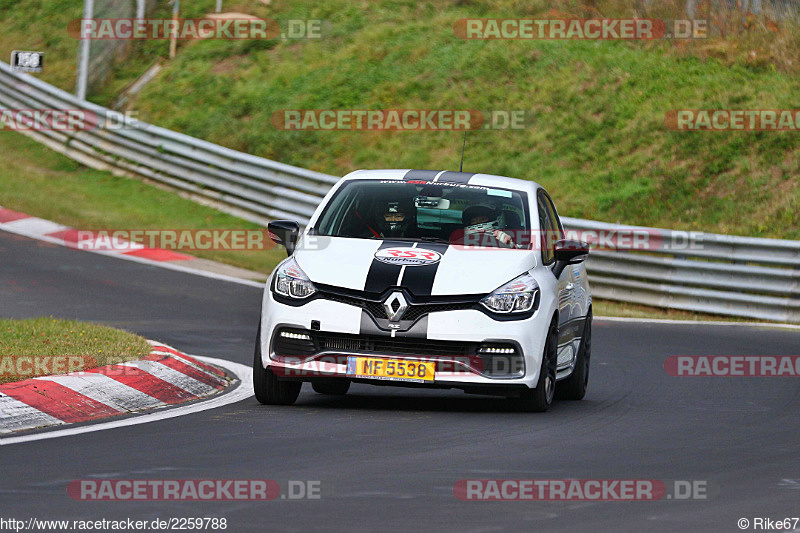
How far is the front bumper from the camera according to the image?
874 centimetres

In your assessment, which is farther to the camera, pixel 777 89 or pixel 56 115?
pixel 56 115

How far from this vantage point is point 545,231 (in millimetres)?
10047

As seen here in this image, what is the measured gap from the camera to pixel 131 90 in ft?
94.4

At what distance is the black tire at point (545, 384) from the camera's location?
359 inches

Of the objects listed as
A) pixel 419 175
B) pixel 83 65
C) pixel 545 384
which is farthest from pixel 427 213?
pixel 83 65

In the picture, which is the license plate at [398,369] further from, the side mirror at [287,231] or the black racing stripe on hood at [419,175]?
the black racing stripe on hood at [419,175]

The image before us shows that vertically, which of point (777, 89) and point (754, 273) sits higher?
point (777, 89)

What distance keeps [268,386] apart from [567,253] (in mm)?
2200

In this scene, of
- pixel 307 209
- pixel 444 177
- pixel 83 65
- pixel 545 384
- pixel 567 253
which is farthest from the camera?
pixel 83 65

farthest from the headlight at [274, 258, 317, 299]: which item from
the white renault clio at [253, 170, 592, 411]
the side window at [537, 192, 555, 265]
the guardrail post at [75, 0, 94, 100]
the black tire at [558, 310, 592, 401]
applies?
the guardrail post at [75, 0, 94, 100]

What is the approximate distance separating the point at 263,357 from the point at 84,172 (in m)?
17.0

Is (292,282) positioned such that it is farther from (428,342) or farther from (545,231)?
(545,231)

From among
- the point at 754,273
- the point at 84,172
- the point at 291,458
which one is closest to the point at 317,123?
the point at 84,172

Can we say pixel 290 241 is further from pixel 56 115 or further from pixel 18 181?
pixel 56 115
